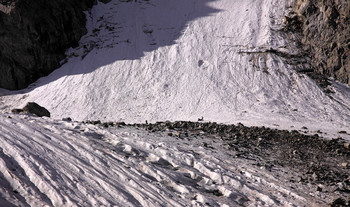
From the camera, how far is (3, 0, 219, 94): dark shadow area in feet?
75.5

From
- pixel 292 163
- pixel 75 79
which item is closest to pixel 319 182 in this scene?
pixel 292 163

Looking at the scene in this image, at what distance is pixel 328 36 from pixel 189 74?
9.84m

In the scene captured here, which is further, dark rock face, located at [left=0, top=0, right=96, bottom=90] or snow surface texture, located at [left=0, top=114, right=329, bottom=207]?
dark rock face, located at [left=0, top=0, right=96, bottom=90]

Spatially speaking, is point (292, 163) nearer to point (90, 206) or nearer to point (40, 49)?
point (90, 206)

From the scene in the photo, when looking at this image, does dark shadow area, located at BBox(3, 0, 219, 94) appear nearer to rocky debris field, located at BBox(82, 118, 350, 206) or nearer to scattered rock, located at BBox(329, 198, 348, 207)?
rocky debris field, located at BBox(82, 118, 350, 206)

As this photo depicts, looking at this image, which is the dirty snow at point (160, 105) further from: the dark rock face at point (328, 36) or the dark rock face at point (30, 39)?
the dark rock face at point (328, 36)

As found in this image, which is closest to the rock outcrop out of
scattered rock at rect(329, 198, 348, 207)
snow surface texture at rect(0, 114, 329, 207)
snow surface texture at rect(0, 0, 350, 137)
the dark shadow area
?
snow surface texture at rect(0, 114, 329, 207)

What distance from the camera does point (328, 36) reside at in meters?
20.8

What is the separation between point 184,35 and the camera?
2398 cm

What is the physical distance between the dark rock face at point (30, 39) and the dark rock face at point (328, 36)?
59.8 feet

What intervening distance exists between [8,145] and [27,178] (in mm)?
1548

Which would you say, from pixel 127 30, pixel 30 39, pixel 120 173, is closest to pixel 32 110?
pixel 120 173

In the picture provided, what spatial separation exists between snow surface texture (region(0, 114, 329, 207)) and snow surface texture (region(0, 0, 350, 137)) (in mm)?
6379

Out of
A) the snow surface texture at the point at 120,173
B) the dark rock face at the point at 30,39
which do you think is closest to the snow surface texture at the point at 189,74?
the dark rock face at the point at 30,39
